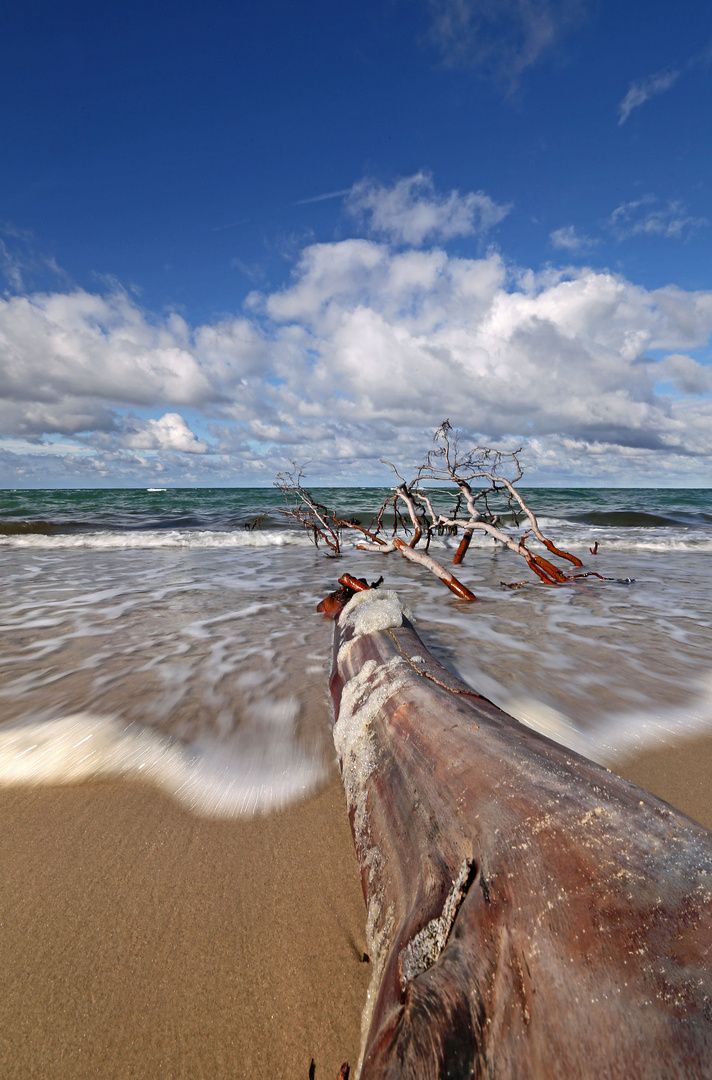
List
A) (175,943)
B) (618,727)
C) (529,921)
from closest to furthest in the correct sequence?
(529,921) < (175,943) < (618,727)

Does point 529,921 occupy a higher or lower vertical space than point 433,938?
higher

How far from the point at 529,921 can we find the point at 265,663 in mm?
2922

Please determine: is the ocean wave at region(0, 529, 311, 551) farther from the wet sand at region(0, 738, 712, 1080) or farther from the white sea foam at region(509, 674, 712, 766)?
the wet sand at region(0, 738, 712, 1080)

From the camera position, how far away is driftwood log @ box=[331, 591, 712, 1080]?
71 cm

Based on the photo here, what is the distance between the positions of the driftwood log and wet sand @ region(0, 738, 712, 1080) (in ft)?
0.67

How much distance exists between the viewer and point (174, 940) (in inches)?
54.7

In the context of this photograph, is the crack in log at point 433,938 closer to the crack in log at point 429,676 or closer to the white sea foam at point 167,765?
the crack in log at point 429,676

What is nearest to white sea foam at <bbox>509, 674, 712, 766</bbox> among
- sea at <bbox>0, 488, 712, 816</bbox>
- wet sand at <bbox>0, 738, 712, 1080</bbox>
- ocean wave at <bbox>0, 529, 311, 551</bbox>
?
sea at <bbox>0, 488, 712, 816</bbox>

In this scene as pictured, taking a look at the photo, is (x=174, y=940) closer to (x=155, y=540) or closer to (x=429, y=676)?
(x=429, y=676)

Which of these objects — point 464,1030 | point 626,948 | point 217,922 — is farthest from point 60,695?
point 626,948

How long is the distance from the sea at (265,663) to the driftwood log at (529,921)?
991 mm

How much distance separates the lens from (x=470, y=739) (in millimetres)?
1412

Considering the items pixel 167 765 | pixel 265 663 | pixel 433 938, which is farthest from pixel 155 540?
pixel 433 938

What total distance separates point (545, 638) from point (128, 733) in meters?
3.45
